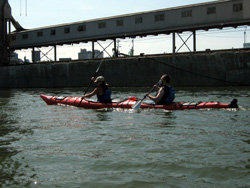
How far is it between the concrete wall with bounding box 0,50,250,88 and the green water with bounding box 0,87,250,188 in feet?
54.1

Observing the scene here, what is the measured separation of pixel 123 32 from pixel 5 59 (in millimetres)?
17971

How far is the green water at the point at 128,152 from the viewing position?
15.4 feet

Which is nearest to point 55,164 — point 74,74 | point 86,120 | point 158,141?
point 158,141

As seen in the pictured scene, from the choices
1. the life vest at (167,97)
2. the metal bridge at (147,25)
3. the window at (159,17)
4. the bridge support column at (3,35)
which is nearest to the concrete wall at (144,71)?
the metal bridge at (147,25)

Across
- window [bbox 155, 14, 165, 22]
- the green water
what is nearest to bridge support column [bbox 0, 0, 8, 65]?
window [bbox 155, 14, 165, 22]

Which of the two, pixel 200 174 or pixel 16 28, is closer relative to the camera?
pixel 200 174

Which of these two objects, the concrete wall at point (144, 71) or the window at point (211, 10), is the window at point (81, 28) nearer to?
the concrete wall at point (144, 71)

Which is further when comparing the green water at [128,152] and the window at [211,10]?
the window at [211,10]

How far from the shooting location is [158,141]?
22.5 feet

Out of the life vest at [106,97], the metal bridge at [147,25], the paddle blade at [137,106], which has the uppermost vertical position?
the metal bridge at [147,25]

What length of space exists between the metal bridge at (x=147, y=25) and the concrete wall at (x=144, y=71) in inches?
101

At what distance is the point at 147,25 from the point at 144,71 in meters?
5.78

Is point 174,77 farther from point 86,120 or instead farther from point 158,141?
point 158,141

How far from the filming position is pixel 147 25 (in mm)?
31906
